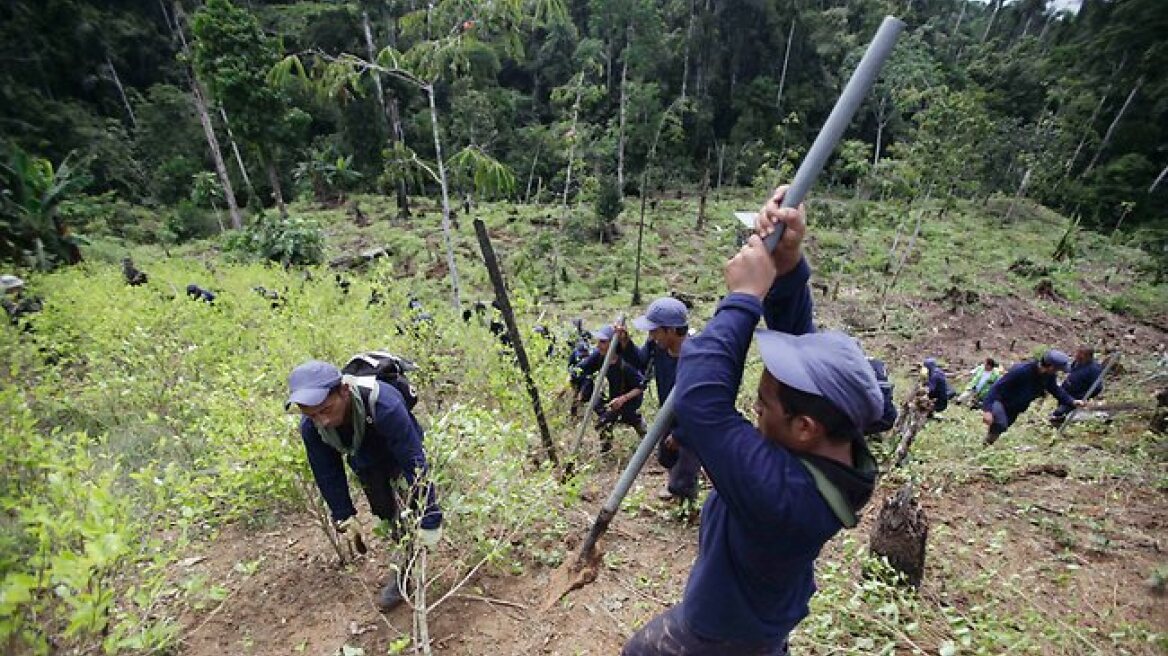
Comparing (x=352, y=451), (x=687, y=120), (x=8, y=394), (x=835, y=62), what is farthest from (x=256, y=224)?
(x=835, y=62)

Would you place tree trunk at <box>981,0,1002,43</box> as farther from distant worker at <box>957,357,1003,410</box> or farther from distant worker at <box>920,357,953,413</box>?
distant worker at <box>920,357,953,413</box>

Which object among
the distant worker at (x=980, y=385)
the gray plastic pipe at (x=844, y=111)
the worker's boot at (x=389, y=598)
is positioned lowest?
the distant worker at (x=980, y=385)

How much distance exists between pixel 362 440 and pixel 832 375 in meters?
2.63

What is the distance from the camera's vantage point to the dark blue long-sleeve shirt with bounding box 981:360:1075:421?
6.61 m

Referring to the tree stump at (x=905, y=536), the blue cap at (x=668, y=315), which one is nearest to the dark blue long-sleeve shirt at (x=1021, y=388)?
the tree stump at (x=905, y=536)

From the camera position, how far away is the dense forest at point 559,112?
16250 millimetres

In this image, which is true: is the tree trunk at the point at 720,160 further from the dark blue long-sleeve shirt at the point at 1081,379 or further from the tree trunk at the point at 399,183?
the dark blue long-sleeve shirt at the point at 1081,379

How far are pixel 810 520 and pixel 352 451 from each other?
2.53m

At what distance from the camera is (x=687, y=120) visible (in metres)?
31.5

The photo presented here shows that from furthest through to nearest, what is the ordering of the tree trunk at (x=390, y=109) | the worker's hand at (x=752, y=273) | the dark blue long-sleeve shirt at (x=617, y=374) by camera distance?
the tree trunk at (x=390, y=109) < the dark blue long-sleeve shirt at (x=617, y=374) < the worker's hand at (x=752, y=273)

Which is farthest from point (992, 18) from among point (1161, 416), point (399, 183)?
point (1161, 416)

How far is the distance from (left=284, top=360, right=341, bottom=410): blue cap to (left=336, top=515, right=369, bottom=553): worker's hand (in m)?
1.11

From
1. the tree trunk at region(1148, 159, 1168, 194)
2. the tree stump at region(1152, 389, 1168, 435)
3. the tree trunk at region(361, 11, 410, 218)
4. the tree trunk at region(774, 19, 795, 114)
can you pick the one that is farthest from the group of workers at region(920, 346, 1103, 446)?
the tree trunk at region(774, 19, 795, 114)

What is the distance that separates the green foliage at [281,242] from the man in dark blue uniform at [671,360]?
1555 cm
